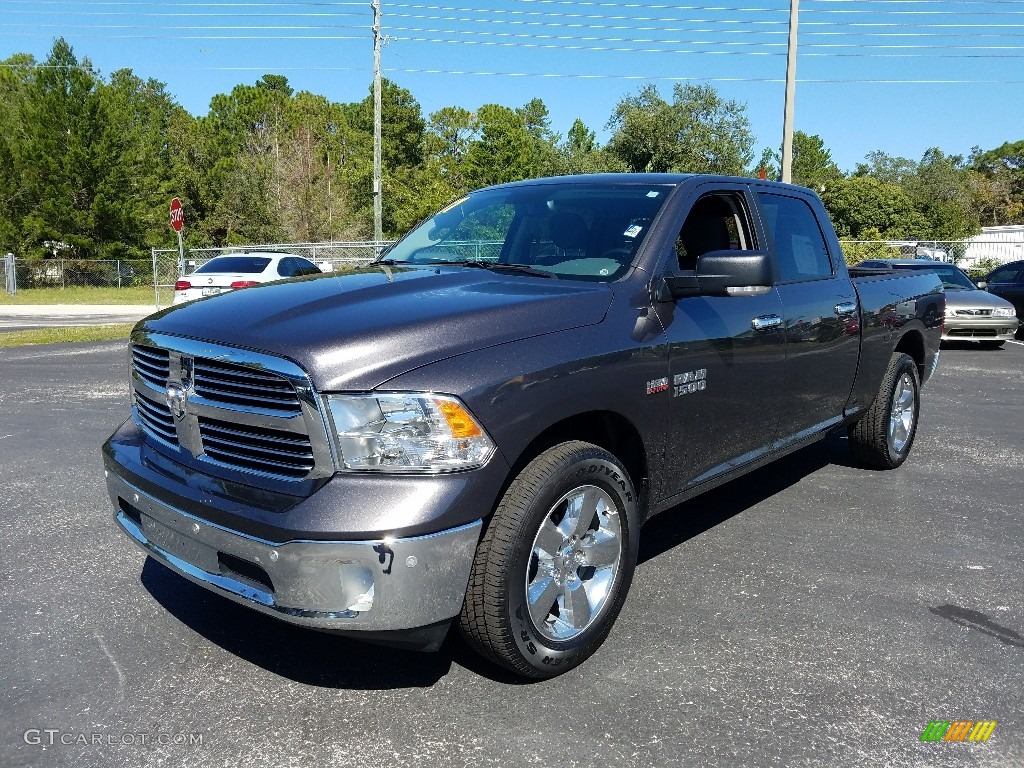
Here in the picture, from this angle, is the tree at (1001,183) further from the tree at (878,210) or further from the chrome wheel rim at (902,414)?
the chrome wheel rim at (902,414)

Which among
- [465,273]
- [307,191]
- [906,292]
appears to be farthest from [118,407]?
[307,191]

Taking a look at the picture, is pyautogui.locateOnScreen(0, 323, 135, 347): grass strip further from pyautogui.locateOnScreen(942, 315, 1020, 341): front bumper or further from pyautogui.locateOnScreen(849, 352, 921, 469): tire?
pyautogui.locateOnScreen(942, 315, 1020, 341): front bumper

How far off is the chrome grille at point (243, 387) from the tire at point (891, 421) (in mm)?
4445

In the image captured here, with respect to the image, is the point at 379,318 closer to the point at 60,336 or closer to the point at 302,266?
the point at 60,336

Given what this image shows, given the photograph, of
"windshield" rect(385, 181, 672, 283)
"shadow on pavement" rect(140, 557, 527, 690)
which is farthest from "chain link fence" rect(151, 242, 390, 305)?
"shadow on pavement" rect(140, 557, 527, 690)

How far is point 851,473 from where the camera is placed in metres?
6.14

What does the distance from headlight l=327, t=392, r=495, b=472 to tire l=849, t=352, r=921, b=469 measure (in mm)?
4116

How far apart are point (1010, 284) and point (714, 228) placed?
15.0 metres

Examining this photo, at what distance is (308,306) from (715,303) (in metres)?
1.87

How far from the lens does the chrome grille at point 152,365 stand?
3123 millimetres

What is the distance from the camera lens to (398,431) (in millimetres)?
2623

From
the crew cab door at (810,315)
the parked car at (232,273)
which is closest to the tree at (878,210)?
the parked car at (232,273)

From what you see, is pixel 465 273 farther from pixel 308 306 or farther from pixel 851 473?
pixel 851 473

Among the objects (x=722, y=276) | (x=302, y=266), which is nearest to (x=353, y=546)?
(x=722, y=276)
